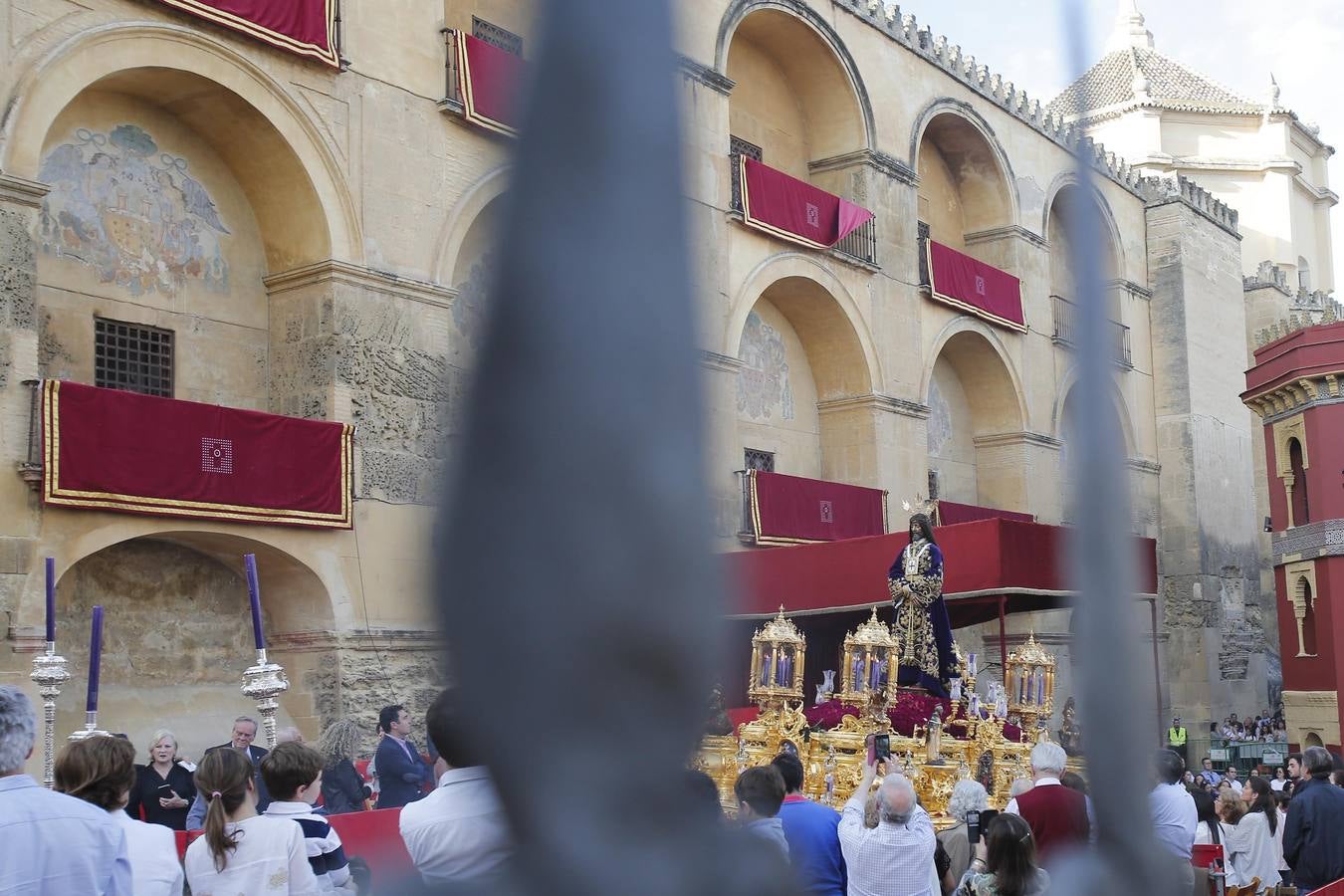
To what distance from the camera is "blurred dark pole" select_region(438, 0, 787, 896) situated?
2.64 ft

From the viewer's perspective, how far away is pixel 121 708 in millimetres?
13773

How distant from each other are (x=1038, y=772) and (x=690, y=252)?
236 inches

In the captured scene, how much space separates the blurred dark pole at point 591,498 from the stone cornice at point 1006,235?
1142 inches

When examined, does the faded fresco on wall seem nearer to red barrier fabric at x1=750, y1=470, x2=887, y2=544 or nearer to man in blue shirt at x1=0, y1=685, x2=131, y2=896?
red barrier fabric at x1=750, y1=470, x2=887, y2=544

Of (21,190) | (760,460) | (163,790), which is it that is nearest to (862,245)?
(760,460)

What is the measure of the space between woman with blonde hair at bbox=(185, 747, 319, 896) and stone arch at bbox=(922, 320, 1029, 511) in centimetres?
2437

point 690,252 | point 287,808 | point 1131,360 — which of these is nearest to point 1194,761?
point 1131,360

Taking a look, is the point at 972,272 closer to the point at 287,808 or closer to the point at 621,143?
the point at 287,808

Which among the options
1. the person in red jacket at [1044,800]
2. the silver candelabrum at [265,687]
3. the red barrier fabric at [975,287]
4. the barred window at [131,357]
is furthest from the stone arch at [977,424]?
the person in red jacket at [1044,800]

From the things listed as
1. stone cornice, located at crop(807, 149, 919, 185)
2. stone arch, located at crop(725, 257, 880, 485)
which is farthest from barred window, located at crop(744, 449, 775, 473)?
stone cornice, located at crop(807, 149, 919, 185)

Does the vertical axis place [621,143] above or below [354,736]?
above

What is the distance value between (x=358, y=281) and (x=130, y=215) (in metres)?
2.46

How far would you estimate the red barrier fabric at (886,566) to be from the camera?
17.0 meters

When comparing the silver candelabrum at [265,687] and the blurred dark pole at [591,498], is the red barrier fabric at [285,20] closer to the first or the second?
the silver candelabrum at [265,687]
